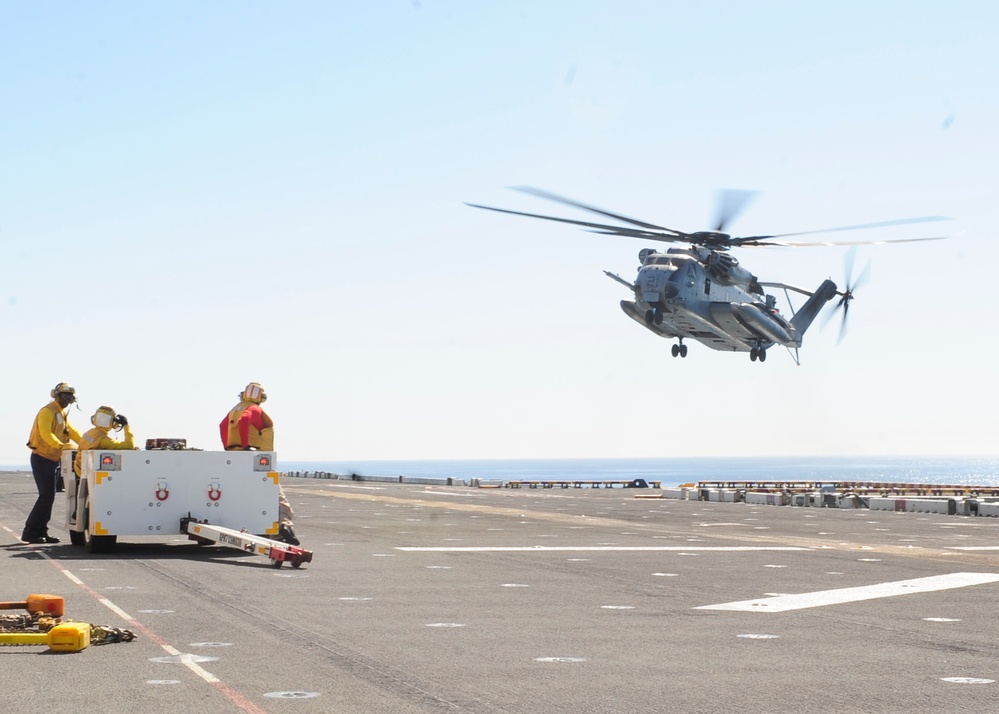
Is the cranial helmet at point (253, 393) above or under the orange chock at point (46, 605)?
above

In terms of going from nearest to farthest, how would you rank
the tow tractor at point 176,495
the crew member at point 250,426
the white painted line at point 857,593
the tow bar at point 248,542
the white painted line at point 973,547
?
the white painted line at point 857,593, the tow bar at point 248,542, the tow tractor at point 176,495, the crew member at point 250,426, the white painted line at point 973,547

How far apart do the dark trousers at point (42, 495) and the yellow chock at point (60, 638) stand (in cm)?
1038

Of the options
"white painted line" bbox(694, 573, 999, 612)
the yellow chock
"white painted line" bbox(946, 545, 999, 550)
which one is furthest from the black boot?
"white painted line" bbox(946, 545, 999, 550)

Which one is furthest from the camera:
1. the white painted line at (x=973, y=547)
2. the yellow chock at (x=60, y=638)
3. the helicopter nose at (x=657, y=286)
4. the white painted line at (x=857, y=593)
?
the helicopter nose at (x=657, y=286)

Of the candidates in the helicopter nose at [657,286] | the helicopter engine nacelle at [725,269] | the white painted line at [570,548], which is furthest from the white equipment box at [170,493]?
the helicopter engine nacelle at [725,269]

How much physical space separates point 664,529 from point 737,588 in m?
13.9

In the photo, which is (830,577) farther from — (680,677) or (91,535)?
(91,535)

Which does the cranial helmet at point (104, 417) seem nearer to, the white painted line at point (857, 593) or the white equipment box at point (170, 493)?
the white equipment box at point (170, 493)

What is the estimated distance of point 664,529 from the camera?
28.1 m

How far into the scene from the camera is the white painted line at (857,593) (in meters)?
12.5

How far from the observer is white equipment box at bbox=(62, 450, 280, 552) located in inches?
692

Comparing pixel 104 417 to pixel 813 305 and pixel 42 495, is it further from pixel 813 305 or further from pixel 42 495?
pixel 813 305

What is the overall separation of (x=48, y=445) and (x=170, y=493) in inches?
107

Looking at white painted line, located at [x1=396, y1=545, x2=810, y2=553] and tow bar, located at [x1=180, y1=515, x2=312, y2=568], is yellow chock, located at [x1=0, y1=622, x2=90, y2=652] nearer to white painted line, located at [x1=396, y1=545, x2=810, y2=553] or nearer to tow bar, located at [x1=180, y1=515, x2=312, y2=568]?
tow bar, located at [x1=180, y1=515, x2=312, y2=568]
